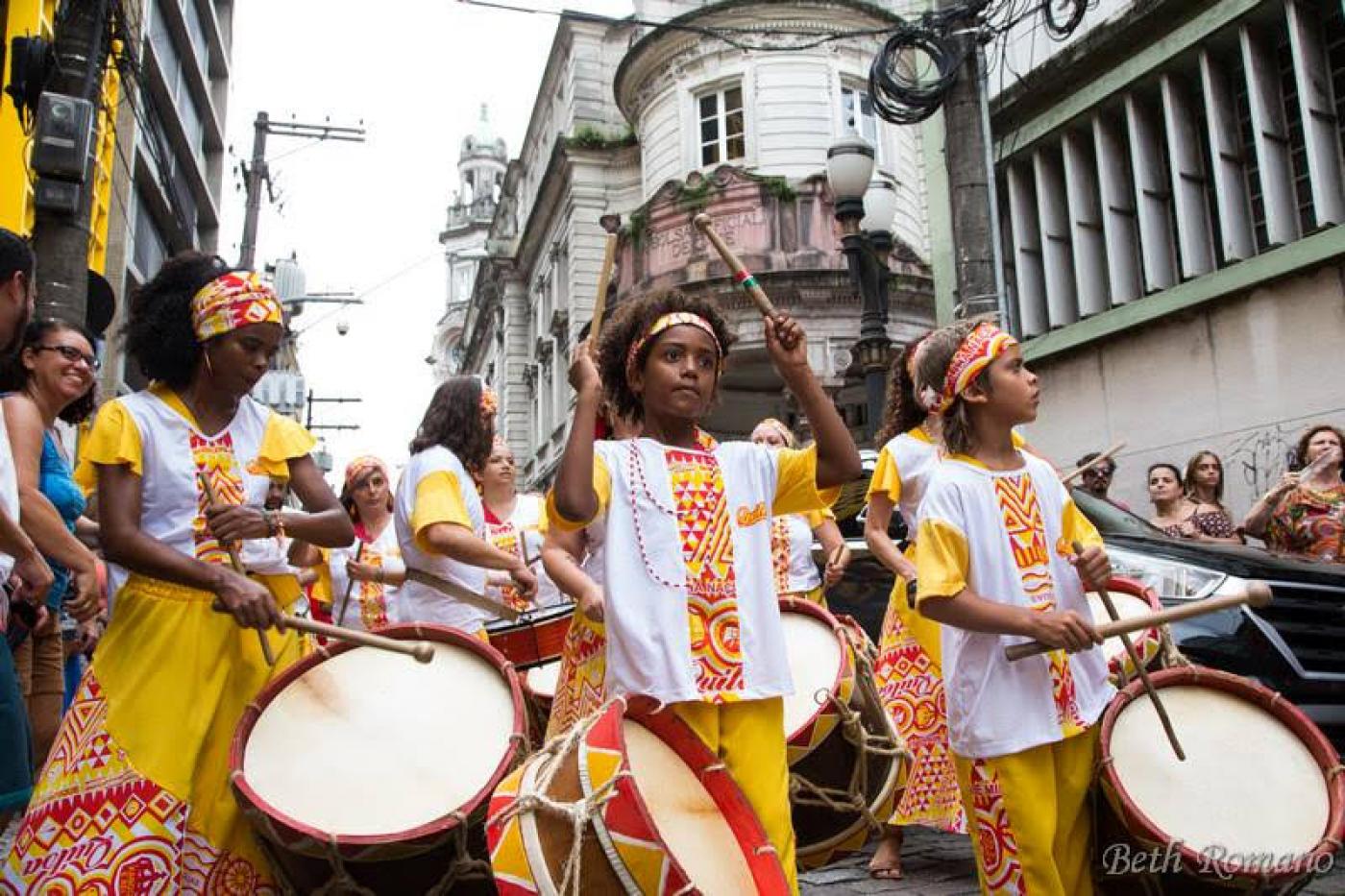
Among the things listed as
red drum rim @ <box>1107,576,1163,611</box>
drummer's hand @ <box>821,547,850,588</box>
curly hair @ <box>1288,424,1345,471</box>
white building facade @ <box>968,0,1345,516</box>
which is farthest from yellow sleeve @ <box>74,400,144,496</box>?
white building facade @ <box>968,0,1345,516</box>

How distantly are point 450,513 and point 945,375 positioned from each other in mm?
2204

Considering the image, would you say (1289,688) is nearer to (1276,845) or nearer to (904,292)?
(1276,845)

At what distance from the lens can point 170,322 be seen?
11.5 ft

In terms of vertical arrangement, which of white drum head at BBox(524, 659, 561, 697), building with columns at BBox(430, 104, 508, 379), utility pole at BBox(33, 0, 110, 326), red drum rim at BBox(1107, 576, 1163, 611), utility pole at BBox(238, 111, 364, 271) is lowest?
white drum head at BBox(524, 659, 561, 697)

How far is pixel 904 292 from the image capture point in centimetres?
2331

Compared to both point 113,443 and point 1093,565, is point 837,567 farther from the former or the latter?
point 113,443

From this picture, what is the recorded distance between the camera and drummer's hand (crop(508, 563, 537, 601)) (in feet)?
15.7

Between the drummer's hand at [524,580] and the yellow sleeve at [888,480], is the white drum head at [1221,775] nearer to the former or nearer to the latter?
the yellow sleeve at [888,480]

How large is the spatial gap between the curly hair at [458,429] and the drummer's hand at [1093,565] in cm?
287

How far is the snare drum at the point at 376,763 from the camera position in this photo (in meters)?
2.96

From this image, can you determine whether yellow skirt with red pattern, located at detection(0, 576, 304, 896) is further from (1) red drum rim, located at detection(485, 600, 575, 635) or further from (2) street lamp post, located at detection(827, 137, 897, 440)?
(2) street lamp post, located at detection(827, 137, 897, 440)

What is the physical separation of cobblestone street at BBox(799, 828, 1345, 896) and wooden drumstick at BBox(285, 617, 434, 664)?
2.44m

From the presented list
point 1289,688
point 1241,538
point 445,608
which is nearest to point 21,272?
point 445,608

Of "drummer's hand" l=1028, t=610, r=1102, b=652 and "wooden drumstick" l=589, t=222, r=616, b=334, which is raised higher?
"wooden drumstick" l=589, t=222, r=616, b=334
